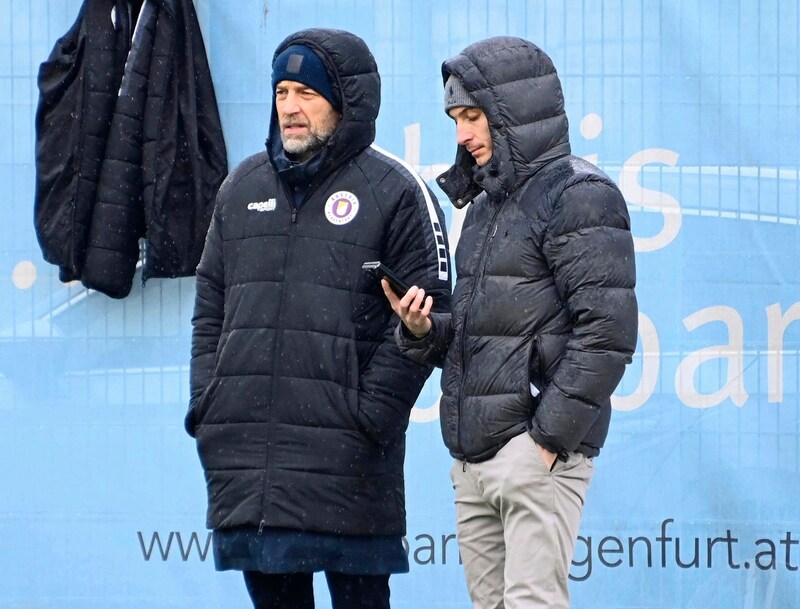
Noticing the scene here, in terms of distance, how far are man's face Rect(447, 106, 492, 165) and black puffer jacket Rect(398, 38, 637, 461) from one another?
44mm

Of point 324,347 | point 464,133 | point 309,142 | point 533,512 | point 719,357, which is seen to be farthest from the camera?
point 719,357

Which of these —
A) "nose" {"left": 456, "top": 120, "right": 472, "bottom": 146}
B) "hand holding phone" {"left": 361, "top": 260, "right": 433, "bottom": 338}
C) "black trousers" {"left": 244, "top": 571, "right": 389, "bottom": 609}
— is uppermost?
"nose" {"left": 456, "top": 120, "right": 472, "bottom": 146}

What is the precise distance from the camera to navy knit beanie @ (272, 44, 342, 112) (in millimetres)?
3695

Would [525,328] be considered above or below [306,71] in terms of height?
below

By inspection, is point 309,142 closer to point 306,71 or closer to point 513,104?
point 306,71

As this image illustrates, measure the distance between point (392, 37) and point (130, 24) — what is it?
2.97 feet

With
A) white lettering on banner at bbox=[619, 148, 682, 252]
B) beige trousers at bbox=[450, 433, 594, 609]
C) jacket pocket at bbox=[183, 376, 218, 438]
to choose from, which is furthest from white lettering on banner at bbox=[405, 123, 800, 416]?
jacket pocket at bbox=[183, 376, 218, 438]

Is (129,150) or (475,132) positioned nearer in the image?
(475,132)

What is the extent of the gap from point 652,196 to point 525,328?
1.59 metres

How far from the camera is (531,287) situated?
326cm

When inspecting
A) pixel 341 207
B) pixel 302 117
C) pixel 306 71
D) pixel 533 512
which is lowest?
pixel 533 512

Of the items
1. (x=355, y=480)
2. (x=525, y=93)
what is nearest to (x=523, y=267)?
(x=525, y=93)

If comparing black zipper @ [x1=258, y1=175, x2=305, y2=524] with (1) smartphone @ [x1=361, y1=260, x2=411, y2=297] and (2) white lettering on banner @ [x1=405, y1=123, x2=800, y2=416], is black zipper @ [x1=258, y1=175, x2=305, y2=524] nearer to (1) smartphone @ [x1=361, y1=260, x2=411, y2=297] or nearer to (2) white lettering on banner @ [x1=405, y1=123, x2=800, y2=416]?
(1) smartphone @ [x1=361, y1=260, x2=411, y2=297]

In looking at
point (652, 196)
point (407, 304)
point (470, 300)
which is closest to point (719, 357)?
point (652, 196)
